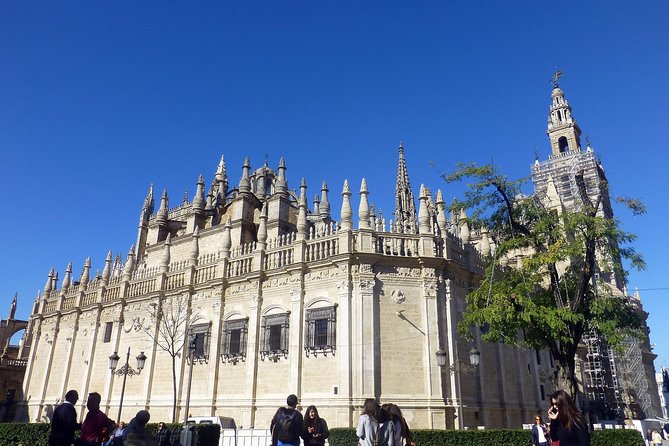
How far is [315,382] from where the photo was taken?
21.9 metres

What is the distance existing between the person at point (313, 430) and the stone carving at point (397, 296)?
1293cm

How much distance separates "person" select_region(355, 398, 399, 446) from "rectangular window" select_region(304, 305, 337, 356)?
1397cm

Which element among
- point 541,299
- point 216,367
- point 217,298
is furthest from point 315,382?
point 541,299

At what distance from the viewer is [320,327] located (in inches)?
888

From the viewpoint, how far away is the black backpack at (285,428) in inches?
335

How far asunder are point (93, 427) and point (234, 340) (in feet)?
59.6

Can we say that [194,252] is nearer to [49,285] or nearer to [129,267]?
[129,267]

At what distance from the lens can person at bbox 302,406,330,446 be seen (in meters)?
9.23

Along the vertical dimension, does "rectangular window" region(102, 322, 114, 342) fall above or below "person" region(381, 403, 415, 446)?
above

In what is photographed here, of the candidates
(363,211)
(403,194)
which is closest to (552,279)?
(363,211)

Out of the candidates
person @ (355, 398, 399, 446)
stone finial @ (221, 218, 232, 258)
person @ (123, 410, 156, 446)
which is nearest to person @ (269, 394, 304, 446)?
person @ (355, 398, 399, 446)

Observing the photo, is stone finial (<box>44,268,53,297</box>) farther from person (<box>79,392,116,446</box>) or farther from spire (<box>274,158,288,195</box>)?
person (<box>79,392,116,446</box>)

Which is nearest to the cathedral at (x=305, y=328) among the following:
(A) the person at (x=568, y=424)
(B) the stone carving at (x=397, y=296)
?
(B) the stone carving at (x=397, y=296)

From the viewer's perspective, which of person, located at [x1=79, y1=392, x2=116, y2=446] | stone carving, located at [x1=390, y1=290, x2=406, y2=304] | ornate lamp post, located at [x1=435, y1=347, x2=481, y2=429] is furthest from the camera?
stone carving, located at [x1=390, y1=290, x2=406, y2=304]
